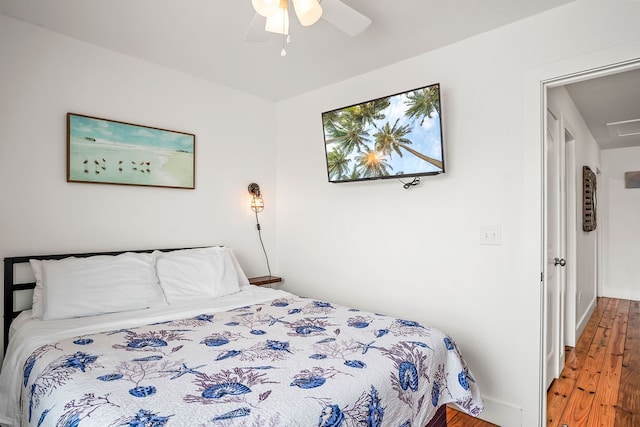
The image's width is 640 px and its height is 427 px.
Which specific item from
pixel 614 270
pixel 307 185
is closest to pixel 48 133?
pixel 307 185

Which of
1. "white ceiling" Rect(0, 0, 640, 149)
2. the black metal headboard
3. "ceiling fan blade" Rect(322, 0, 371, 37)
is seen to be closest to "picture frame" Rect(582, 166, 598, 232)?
"white ceiling" Rect(0, 0, 640, 149)

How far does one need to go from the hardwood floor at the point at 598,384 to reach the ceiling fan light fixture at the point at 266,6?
101 inches

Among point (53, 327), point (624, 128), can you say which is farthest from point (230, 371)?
point (624, 128)

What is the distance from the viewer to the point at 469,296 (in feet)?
7.59

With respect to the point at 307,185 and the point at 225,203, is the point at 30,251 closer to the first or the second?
the point at 225,203

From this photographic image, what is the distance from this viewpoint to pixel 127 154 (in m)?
2.60

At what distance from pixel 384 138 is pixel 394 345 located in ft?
5.03

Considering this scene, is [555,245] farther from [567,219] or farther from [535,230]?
[535,230]

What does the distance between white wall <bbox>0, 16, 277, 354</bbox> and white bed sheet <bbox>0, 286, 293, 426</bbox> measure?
616 millimetres

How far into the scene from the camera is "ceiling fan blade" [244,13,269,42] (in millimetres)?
1708

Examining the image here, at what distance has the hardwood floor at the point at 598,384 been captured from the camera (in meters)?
2.19

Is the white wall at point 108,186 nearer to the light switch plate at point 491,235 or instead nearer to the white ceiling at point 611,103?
the light switch plate at point 491,235

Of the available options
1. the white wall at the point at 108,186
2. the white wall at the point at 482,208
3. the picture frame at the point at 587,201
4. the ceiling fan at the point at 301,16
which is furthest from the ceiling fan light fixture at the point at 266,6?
the picture frame at the point at 587,201

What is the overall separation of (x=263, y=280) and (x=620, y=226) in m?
5.66
